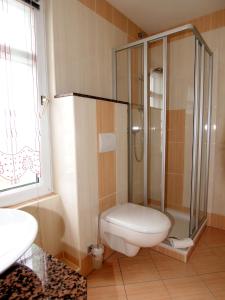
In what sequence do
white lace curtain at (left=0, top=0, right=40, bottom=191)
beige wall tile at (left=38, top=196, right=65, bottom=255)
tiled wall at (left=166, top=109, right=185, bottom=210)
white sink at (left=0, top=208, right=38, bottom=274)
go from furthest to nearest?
tiled wall at (left=166, top=109, right=185, bottom=210) → beige wall tile at (left=38, top=196, right=65, bottom=255) → white lace curtain at (left=0, top=0, right=40, bottom=191) → white sink at (left=0, top=208, right=38, bottom=274)

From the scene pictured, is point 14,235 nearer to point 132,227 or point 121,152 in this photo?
point 132,227

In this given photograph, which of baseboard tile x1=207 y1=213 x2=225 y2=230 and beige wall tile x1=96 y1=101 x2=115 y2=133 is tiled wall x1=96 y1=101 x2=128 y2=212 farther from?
baseboard tile x1=207 y1=213 x2=225 y2=230

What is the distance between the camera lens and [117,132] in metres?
1.95

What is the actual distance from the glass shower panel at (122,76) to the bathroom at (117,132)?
11mm

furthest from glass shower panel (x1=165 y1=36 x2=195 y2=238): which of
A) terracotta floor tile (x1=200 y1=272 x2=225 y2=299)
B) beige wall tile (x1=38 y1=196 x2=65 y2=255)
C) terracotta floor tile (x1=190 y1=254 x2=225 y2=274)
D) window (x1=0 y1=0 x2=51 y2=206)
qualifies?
window (x1=0 y1=0 x2=51 y2=206)

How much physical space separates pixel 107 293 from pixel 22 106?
1519 millimetres

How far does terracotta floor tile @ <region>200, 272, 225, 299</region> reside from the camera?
148 cm

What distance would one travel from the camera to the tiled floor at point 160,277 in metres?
1.47

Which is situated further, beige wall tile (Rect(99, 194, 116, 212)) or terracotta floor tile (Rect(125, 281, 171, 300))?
beige wall tile (Rect(99, 194, 116, 212))

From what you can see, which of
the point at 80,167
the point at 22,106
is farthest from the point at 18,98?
the point at 80,167

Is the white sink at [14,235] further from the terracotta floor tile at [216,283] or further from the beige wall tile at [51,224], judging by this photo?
the terracotta floor tile at [216,283]

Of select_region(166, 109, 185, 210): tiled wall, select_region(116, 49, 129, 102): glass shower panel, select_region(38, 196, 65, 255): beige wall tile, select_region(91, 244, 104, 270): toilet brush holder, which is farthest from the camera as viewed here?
select_region(166, 109, 185, 210): tiled wall

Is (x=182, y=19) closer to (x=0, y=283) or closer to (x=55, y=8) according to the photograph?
(x=55, y=8)

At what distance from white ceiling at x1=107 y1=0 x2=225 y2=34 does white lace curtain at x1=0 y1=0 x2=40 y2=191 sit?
41.3 inches
